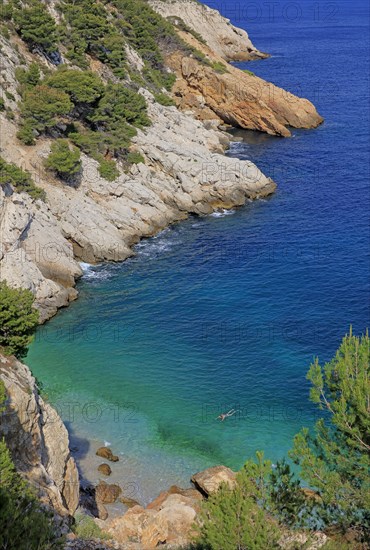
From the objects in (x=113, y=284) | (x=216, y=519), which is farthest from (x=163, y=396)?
(x=216, y=519)

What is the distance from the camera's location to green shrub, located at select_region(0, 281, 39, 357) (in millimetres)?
30453

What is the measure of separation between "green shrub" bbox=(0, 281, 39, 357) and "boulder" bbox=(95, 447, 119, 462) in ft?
29.3

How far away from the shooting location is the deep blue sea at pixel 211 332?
38.5 meters

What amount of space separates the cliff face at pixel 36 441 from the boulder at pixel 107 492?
2.91 m

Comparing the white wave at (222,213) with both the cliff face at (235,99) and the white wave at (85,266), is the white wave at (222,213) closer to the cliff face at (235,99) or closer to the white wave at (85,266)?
the white wave at (85,266)

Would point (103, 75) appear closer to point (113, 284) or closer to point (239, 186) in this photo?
point (239, 186)

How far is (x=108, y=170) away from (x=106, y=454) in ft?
122

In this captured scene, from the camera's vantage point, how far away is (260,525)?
1945 cm

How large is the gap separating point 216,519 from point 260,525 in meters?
1.49

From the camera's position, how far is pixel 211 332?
48406 millimetres

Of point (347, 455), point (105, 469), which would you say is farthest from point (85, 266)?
point (347, 455)

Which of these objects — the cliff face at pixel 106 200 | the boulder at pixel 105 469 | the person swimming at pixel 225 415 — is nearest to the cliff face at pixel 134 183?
the cliff face at pixel 106 200

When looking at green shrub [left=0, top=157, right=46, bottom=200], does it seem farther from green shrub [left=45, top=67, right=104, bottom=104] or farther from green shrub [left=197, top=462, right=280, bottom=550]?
green shrub [left=197, top=462, right=280, bottom=550]

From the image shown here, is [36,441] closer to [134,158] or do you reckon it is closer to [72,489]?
[72,489]
